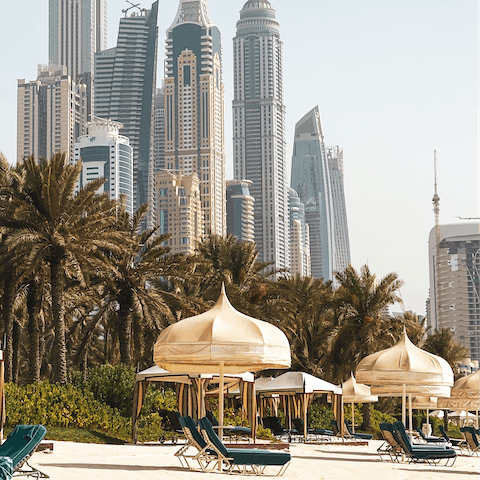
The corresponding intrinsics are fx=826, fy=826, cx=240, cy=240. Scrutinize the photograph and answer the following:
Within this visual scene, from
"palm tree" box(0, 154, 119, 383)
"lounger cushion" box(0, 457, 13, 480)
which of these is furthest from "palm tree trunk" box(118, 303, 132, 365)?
"lounger cushion" box(0, 457, 13, 480)

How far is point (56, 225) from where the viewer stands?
74.7 ft

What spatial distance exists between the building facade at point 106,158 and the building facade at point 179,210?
27.3 ft

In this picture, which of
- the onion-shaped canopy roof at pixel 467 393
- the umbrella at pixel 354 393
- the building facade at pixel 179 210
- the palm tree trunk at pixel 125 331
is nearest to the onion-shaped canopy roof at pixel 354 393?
the umbrella at pixel 354 393

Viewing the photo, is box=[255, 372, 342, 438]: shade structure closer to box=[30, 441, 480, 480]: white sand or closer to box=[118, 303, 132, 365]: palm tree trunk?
box=[118, 303, 132, 365]: palm tree trunk

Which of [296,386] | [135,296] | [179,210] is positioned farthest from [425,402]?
[179,210]

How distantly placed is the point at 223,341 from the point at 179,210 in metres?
152

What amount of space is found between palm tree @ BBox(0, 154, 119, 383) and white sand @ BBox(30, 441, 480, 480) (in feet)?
19.7

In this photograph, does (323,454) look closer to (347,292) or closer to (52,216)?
(52,216)

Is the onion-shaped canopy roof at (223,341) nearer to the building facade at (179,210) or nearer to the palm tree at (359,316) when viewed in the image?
the palm tree at (359,316)

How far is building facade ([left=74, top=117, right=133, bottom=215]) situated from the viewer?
558ft

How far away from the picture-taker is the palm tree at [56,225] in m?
22.4

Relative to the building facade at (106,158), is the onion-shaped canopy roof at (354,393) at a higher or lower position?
lower

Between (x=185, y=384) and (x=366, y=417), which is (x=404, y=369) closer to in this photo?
(x=185, y=384)

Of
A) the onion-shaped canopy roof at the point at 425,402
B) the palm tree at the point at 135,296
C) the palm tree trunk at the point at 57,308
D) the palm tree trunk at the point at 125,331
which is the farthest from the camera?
the onion-shaped canopy roof at the point at 425,402
